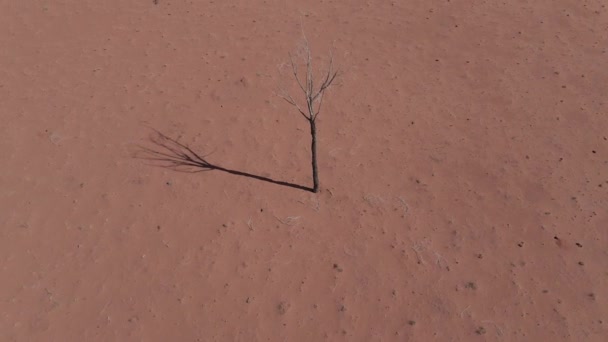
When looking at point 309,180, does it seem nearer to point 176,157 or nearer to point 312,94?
point 312,94

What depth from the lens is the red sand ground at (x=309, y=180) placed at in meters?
6.03

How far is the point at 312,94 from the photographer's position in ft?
26.8

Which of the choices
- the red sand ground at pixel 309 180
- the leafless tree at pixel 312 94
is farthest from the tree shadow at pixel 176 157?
the leafless tree at pixel 312 94

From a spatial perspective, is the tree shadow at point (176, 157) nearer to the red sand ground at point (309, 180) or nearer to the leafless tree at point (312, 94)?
the red sand ground at point (309, 180)

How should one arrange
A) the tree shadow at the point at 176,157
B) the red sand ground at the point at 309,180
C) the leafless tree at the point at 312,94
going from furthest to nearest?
the tree shadow at the point at 176,157 → the leafless tree at the point at 312,94 → the red sand ground at the point at 309,180

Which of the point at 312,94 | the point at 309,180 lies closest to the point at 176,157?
the point at 309,180

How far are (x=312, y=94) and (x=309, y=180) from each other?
57.1 inches

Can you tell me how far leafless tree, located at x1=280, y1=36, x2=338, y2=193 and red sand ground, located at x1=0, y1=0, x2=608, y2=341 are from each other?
18cm

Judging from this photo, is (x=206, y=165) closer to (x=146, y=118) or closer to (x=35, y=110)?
(x=146, y=118)

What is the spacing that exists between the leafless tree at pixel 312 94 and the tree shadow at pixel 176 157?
66cm

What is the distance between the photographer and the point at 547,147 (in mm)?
7711

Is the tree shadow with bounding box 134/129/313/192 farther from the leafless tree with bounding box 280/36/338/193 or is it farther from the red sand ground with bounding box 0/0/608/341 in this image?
the leafless tree with bounding box 280/36/338/193

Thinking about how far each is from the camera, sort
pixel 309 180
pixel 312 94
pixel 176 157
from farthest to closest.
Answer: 1. pixel 312 94
2. pixel 176 157
3. pixel 309 180

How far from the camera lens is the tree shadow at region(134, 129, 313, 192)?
751 cm
